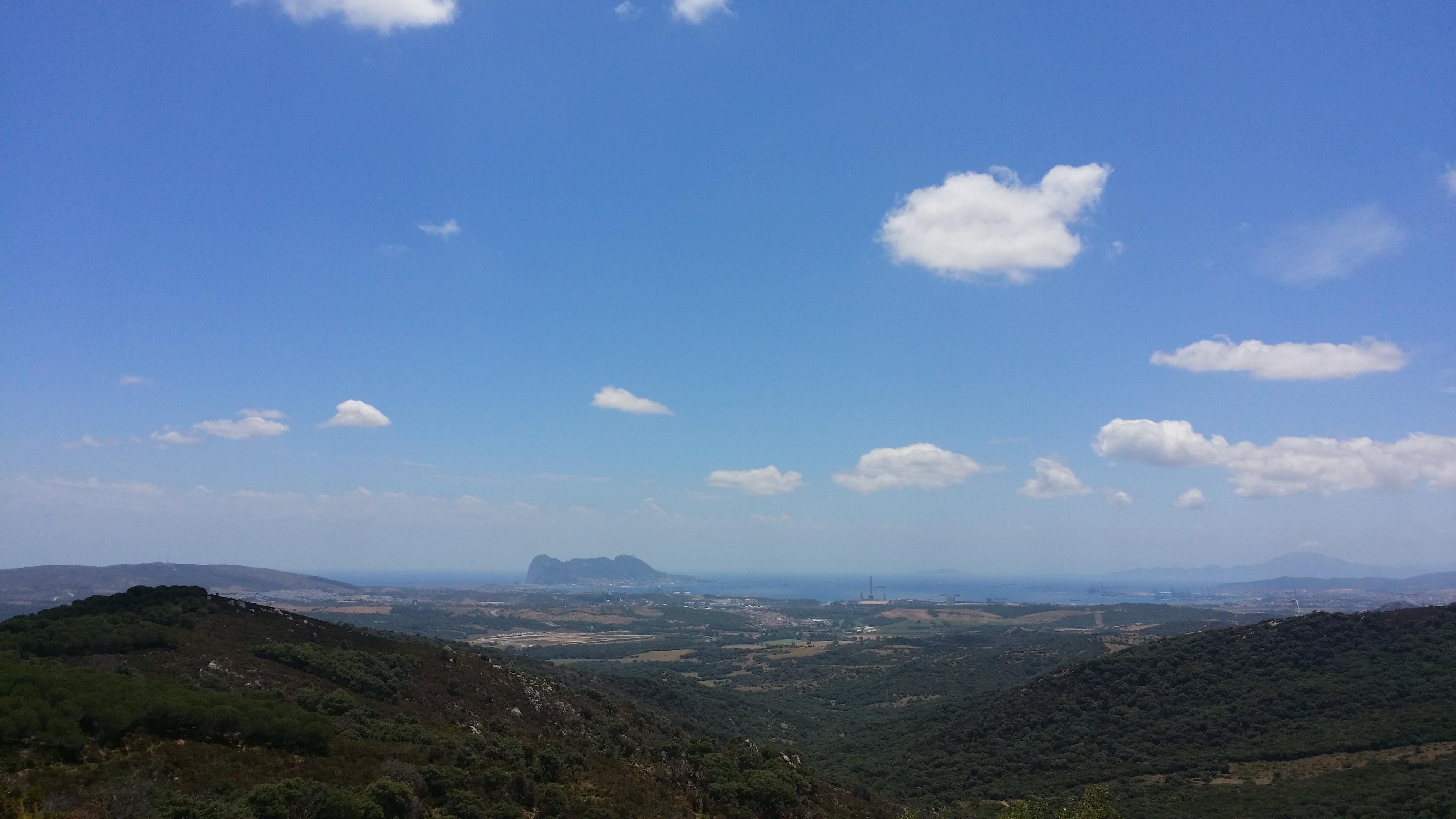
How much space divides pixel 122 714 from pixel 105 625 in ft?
64.3

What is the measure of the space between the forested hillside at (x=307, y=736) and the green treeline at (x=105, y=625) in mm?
110

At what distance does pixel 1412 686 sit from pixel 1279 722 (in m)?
10.9

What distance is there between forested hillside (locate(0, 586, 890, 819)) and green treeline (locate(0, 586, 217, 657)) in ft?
0.36

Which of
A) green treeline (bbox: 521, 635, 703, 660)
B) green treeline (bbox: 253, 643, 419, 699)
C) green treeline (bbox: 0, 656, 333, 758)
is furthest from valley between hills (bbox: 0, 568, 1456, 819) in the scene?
green treeline (bbox: 521, 635, 703, 660)

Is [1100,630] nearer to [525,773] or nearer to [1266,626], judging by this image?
[1266,626]

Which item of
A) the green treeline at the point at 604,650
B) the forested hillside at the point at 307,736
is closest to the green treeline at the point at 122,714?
the forested hillside at the point at 307,736

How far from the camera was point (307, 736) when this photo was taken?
23094mm

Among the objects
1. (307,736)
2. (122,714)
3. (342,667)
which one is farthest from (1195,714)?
(122,714)

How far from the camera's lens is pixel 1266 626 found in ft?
248

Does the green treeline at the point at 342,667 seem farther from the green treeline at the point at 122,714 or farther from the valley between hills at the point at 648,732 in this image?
the green treeline at the point at 122,714

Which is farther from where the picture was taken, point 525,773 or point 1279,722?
point 1279,722

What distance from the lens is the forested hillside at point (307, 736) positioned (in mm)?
17719

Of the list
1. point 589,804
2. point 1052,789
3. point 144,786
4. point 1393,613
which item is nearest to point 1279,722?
point 1052,789

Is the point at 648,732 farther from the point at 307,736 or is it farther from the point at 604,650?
the point at 604,650
